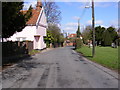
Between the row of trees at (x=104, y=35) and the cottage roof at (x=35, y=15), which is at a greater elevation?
the cottage roof at (x=35, y=15)

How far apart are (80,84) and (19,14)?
815cm

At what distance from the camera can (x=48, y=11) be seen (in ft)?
176

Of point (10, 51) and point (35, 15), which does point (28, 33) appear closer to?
point (35, 15)

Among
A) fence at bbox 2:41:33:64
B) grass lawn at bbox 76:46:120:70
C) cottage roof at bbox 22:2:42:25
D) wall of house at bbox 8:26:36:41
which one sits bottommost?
grass lawn at bbox 76:46:120:70

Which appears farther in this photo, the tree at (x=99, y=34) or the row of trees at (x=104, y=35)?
the tree at (x=99, y=34)

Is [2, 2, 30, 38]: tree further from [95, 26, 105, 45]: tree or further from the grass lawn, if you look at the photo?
[95, 26, 105, 45]: tree

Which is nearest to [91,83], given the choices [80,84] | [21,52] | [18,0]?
[80,84]

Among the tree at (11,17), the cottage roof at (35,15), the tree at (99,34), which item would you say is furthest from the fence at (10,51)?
the tree at (99,34)

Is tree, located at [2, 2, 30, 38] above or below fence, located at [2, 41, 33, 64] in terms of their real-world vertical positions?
above

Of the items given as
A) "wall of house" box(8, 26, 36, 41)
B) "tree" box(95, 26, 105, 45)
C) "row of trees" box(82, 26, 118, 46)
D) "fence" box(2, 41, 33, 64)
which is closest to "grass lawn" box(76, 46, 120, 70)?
"fence" box(2, 41, 33, 64)

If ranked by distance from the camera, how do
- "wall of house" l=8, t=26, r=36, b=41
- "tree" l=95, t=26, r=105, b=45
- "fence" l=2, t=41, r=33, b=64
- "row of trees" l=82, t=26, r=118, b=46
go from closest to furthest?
1. "fence" l=2, t=41, r=33, b=64
2. "wall of house" l=8, t=26, r=36, b=41
3. "row of trees" l=82, t=26, r=118, b=46
4. "tree" l=95, t=26, r=105, b=45

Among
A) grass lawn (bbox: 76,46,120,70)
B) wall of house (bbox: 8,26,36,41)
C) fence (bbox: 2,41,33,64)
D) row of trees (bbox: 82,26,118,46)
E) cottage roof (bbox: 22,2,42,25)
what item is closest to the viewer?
grass lawn (bbox: 76,46,120,70)

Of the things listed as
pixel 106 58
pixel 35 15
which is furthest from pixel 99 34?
pixel 106 58

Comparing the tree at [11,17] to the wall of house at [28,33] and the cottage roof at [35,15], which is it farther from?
the wall of house at [28,33]
